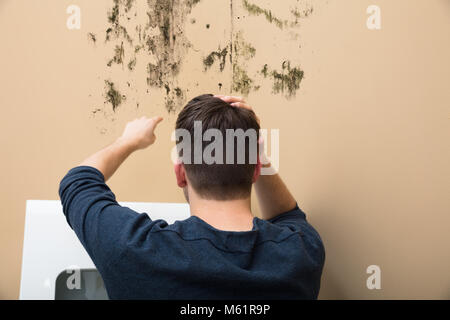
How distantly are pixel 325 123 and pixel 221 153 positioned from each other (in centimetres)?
38

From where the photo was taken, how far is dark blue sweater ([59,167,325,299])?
739 millimetres

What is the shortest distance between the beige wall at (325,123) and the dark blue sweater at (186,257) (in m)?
0.29

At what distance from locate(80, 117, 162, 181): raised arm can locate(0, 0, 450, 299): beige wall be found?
0.27 m

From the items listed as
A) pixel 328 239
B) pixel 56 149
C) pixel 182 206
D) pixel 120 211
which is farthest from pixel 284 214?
pixel 56 149

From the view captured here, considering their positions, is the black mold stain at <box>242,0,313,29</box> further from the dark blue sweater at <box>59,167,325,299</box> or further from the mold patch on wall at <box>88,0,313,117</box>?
the dark blue sweater at <box>59,167,325,299</box>

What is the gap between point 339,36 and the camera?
1.08 m

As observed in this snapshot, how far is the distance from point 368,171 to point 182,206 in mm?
485

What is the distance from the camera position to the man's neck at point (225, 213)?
827 millimetres

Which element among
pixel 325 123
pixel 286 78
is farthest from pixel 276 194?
pixel 286 78

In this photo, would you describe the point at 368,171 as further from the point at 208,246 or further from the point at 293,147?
the point at 208,246

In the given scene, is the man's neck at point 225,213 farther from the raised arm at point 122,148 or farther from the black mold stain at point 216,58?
the black mold stain at point 216,58

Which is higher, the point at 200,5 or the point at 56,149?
the point at 200,5

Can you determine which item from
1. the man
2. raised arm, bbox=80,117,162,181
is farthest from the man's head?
raised arm, bbox=80,117,162,181

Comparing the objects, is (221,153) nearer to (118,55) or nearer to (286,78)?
(286,78)
